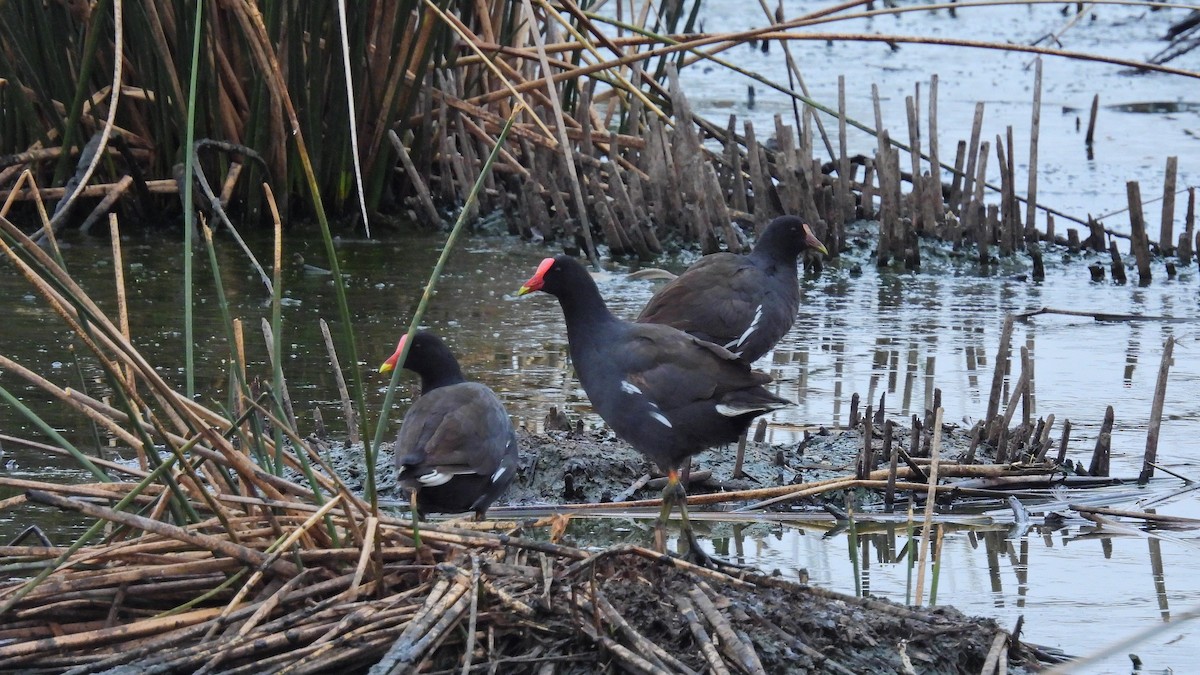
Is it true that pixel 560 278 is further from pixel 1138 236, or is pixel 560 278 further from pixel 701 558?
pixel 1138 236

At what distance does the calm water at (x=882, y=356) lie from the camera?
3.75 meters

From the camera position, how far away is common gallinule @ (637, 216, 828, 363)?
217 inches

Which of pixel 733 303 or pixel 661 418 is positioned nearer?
pixel 661 418

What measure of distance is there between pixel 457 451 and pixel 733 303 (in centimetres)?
177

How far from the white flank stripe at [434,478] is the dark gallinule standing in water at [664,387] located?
1.69 feet

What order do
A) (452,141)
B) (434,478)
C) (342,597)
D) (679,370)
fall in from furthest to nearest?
(452,141)
(679,370)
(434,478)
(342,597)

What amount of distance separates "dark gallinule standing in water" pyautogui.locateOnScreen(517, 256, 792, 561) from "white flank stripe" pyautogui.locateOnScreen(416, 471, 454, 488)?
0.52 m

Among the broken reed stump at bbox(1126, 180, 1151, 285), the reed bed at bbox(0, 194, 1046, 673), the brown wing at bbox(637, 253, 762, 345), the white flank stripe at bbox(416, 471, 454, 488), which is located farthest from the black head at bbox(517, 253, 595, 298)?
the broken reed stump at bbox(1126, 180, 1151, 285)

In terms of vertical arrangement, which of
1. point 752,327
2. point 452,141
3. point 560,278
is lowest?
point 752,327

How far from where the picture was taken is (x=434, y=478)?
158 inches

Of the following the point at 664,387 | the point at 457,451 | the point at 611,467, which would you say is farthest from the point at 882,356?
the point at 457,451

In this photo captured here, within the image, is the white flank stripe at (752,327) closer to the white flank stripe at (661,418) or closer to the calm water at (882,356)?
the calm water at (882,356)

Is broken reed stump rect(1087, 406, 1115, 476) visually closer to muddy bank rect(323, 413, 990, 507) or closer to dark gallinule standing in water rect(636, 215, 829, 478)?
muddy bank rect(323, 413, 990, 507)

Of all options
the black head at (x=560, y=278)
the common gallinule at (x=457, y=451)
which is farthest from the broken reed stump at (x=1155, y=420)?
the common gallinule at (x=457, y=451)
